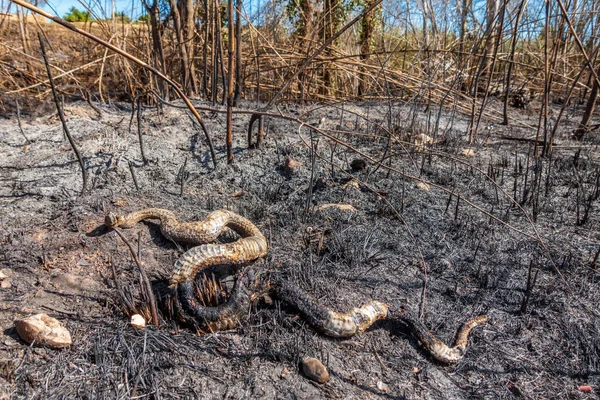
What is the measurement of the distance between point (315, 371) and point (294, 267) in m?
0.62

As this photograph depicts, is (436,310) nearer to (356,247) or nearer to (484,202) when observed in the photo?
(356,247)

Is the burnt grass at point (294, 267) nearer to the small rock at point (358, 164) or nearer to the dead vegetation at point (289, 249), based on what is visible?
the dead vegetation at point (289, 249)

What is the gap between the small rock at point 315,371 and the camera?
170 cm

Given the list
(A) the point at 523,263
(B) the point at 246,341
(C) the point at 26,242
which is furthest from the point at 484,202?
(C) the point at 26,242

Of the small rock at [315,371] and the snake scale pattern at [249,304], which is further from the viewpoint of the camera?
the snake scale pattern at [249,304]

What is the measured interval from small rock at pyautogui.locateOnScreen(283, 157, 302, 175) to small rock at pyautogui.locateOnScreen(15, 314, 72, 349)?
74.9 inches

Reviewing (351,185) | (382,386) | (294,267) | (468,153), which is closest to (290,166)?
(351,185)

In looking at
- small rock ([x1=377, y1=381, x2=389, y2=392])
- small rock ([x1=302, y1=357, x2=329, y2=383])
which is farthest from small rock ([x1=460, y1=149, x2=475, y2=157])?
small rock ([x1=302, y1=357, x2=329, y2=383])

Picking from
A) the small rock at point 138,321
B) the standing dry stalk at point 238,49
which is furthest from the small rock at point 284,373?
the standing dry stalk at point 238,49

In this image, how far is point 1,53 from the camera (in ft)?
14.3

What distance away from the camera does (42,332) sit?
1626 millimetres

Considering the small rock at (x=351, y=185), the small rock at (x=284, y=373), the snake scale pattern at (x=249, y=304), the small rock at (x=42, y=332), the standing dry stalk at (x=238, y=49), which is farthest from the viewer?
the small rock at (x=351, y=185)

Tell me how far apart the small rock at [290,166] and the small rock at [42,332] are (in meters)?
1.90

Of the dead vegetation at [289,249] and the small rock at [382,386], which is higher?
the dead vegetation at [289,249]
